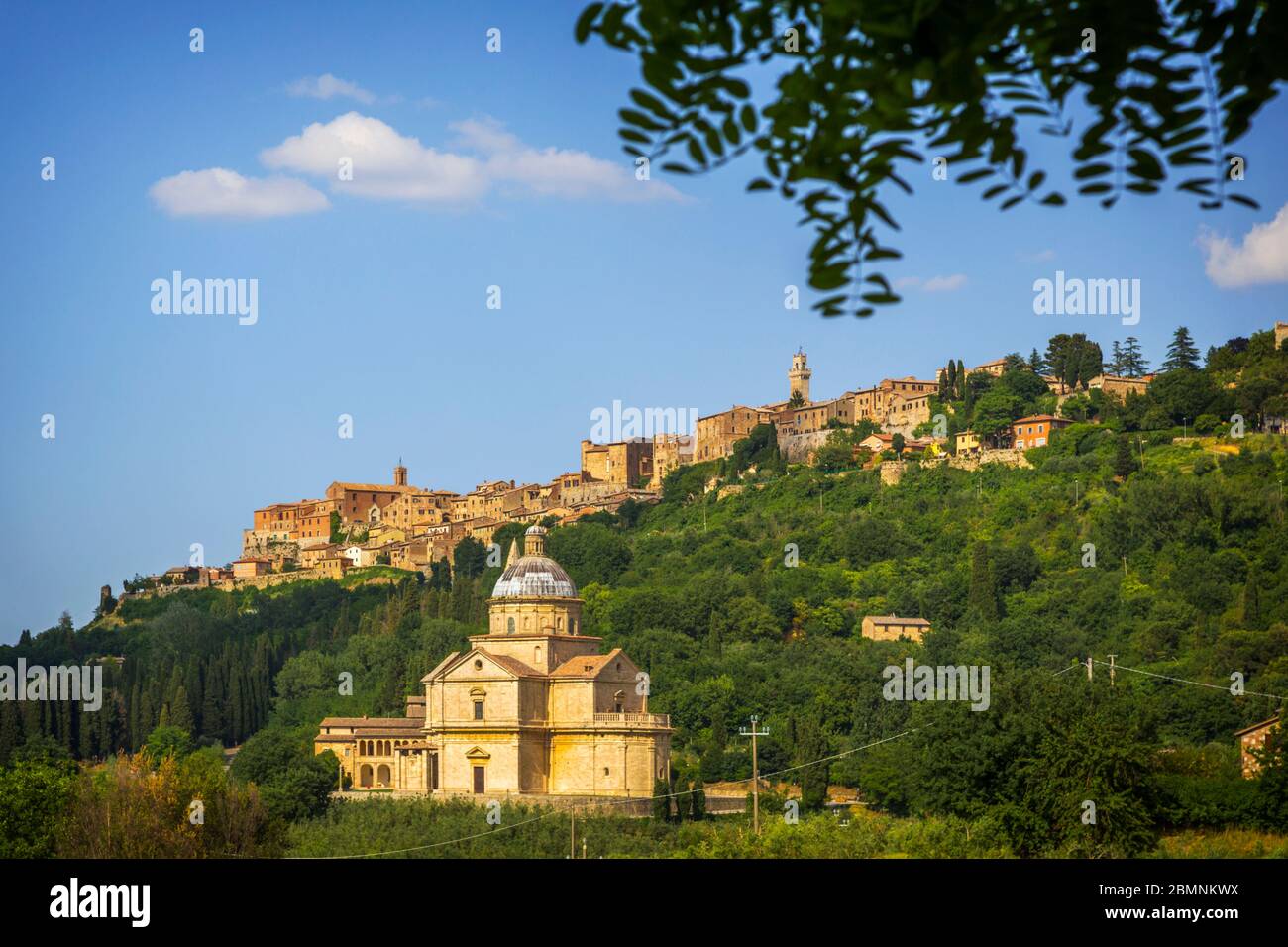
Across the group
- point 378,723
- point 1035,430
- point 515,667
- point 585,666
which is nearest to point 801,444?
point 1035,430

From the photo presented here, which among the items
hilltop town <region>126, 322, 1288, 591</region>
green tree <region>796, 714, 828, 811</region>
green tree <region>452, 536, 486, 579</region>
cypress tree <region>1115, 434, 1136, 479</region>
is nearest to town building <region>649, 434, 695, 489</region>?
hilltop town <region>126, 322, 1288, 591</region>

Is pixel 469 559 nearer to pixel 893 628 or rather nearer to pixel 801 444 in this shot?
pixel 801 444

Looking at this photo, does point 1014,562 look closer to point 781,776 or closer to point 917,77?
point 781,776

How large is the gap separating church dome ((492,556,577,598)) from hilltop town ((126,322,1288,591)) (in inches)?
1928

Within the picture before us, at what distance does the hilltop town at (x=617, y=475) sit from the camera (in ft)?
328

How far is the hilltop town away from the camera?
100m

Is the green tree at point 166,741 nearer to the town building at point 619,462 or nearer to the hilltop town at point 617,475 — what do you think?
the hilltop town at point 617,475

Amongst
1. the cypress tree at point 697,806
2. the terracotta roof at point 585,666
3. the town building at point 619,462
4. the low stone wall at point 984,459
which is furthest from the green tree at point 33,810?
the town building at point 619,462

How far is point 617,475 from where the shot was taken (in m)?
119

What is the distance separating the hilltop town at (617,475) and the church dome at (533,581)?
4896cm

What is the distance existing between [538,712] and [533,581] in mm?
3984

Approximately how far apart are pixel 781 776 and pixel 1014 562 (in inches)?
1027
